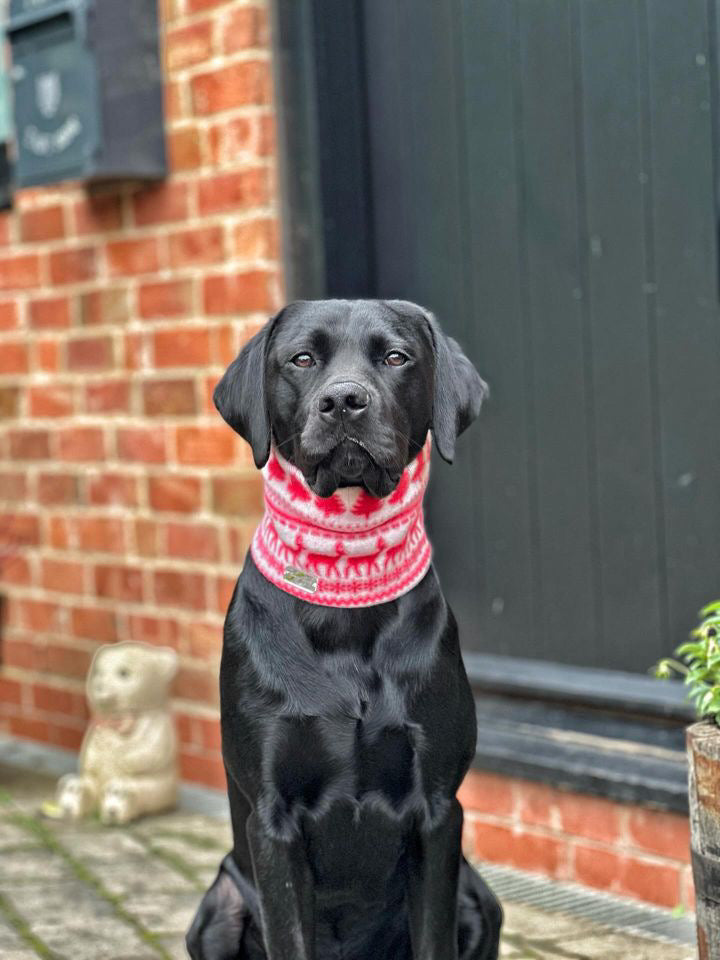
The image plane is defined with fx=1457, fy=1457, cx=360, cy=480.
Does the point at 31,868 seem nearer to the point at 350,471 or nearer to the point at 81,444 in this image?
the point at 81,444

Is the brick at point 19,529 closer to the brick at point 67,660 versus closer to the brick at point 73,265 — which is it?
the brick at point 67,660

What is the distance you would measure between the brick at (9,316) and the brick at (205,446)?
110 cm

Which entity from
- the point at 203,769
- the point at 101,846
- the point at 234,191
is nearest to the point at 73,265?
the point at 234,191

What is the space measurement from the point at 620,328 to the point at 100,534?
2253 millimetres

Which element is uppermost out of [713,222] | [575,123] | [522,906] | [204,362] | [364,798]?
[575,123]

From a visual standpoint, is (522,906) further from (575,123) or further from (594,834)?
(575,123)

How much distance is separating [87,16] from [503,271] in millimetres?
1626

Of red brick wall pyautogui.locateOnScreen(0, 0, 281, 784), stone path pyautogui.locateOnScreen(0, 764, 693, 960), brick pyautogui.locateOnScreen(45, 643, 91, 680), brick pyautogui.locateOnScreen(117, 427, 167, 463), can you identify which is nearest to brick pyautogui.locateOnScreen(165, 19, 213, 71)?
red brick wall pyautogui.locateOnScreen(0, 0, 281, 784)

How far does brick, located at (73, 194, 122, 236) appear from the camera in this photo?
5215 mm

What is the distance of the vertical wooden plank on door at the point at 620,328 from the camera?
4.01 m

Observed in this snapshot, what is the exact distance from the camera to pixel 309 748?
272 cm

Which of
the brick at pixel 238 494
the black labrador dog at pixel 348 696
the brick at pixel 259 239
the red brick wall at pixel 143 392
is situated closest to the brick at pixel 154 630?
the red brick wall at pixel 143 392

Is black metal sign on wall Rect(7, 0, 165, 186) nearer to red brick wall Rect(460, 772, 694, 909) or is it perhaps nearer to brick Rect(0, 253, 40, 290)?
brick Rect(0, 253, 40, 290)

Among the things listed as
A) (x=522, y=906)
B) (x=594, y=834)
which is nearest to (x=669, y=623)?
(x=594, y=834)
